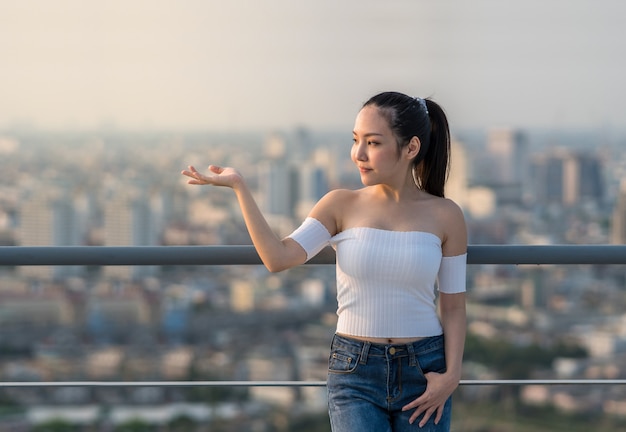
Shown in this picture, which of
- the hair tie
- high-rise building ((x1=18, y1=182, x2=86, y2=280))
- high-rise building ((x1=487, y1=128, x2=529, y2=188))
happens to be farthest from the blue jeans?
high-rise building ((x1=487, y1=128, x2=529, y2=188))

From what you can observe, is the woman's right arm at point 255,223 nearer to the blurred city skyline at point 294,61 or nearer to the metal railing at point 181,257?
the metal railing at point 181,257

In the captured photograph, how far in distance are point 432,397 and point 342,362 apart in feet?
0.68

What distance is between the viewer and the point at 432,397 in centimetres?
216

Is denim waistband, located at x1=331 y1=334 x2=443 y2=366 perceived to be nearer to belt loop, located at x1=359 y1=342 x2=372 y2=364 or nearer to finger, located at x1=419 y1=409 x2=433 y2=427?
belt loop, located at x1=359 y1=342 x2=372 y2=364

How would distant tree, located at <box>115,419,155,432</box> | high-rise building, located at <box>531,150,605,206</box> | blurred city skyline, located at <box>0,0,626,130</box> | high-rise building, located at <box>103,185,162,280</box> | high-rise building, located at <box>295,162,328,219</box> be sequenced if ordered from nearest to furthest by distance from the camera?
1. distant tree, located at <box>115,419,155,432</box>
2. high-rise building, located at <box>295,162,328,219</box>
3. high-rise building, located at <box>103,185,162,280</box>
4. high-rise building, located at <box>531,150,605,206</box>
5. blurred city skyline, located at <box>0,0,626,130</box>

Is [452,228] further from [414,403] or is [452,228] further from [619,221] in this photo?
[619,221]

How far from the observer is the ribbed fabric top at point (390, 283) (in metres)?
2.16

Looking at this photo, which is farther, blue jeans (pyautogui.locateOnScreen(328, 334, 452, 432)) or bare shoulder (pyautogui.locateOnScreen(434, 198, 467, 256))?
bare shoulder (pyautogui.locateOnScreen(434, 198, 467, 256))

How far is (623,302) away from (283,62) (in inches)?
780

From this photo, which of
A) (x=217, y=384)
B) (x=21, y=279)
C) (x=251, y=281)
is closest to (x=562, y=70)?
(x=251, y=281)

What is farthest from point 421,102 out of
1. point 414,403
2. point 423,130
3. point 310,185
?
point 310,185

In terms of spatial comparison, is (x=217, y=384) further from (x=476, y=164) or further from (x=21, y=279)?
(x=21, y=279)

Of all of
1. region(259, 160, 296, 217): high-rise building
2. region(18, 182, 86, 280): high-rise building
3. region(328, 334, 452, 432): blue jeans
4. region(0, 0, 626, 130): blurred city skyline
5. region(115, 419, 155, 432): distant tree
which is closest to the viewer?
region(328, 334, 452, 432): blue jeans

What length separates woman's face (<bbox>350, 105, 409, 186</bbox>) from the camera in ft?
7.25
